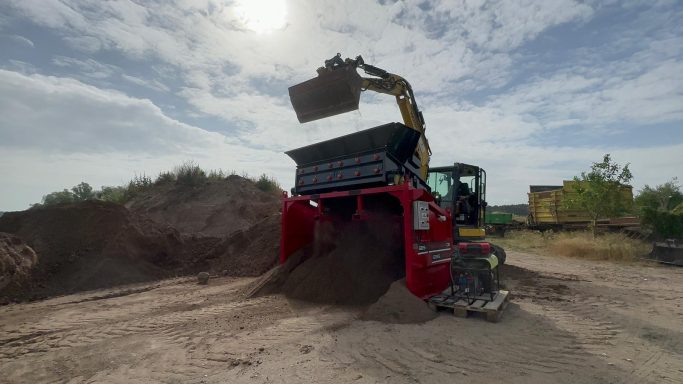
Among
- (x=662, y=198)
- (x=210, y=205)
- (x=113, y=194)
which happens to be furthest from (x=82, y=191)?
(x=662, y=198)

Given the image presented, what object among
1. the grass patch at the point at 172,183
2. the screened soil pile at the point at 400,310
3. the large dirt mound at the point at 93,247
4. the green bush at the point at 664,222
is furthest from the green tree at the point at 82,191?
the green bush at the point at 664,222

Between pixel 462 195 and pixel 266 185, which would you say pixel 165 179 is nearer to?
pixel 266 185

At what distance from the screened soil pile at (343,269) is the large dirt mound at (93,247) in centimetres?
512

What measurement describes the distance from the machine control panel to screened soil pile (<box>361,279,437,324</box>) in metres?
1.04

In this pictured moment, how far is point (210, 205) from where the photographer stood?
1955 cm

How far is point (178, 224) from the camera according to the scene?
1836cm

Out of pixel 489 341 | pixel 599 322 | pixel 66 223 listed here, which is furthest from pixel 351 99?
pixel 66 223

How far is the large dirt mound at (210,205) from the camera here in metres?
18.1

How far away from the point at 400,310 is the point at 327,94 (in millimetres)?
4399

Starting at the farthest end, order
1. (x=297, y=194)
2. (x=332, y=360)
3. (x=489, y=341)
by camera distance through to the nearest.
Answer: (x=297, y=194)
(x=489, y=341)
(x=332, y=360)

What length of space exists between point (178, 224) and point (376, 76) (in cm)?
1403

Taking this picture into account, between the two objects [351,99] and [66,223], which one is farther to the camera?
[66,223]

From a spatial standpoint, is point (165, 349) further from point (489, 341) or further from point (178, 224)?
point (178, 224)

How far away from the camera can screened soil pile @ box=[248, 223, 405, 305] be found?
679cm
